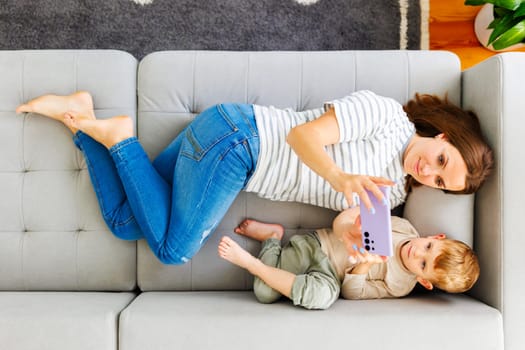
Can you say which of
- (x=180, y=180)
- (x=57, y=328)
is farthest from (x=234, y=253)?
(x=57, y=328)

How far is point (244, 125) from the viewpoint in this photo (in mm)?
1306

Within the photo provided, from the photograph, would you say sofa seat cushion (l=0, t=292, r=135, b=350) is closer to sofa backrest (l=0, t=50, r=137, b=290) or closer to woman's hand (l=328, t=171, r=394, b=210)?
sofa backrest (l=0, t=50, r=137, b=290)

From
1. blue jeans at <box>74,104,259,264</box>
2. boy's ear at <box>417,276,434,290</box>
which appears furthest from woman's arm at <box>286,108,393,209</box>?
boy's ear at <box>417,276,434,290</box>

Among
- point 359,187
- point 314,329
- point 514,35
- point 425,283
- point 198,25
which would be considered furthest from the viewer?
point 198,25

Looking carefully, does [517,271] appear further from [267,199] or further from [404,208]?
[267,199]

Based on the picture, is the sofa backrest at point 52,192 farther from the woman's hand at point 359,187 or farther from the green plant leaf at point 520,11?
the green plant leaf at point 520,11

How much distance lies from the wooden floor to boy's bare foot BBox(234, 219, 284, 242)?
1062mm

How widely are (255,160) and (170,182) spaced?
33 centimetres

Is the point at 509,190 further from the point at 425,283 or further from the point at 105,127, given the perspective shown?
the point at 105,127

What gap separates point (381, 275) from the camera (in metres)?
1.40

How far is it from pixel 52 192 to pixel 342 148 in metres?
0.92

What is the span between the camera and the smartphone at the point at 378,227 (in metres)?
1.09

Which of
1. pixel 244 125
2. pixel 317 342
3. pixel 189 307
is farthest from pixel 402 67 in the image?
pixel 189 307

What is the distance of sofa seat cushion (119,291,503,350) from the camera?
1.23 m
